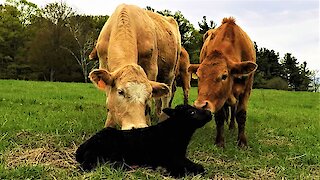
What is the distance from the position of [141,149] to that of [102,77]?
1.41 metres

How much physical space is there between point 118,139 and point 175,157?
727 millimetres

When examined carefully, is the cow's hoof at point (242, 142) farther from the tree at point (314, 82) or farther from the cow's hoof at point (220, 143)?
the tree at point (314, 82)

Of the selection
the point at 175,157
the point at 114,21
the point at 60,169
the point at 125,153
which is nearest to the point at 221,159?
the point at 175,157

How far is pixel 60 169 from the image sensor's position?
5156 millimetres

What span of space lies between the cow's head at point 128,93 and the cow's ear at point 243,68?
144 centimetres

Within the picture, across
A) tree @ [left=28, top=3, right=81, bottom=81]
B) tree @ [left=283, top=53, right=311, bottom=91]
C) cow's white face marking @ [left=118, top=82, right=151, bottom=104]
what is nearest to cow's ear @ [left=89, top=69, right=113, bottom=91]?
cow's white face marking @ [left=118, top=82, right=151, bottom=104]

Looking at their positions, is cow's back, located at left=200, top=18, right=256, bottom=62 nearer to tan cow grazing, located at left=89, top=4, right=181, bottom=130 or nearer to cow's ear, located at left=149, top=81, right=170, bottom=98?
tan cow grazing, located at left=89, top=4, right=181, bottom=130

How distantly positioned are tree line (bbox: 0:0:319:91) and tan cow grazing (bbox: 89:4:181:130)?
35844mm

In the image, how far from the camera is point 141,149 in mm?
5207

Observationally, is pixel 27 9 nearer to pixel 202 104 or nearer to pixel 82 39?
pixel 82 39

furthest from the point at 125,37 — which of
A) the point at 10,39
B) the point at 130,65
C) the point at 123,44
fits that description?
the point at 10,39

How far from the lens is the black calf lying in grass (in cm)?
515

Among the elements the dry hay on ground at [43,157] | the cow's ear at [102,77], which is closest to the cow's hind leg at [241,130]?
the cow's ear at [102,77]

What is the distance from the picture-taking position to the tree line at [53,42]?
4609cm
